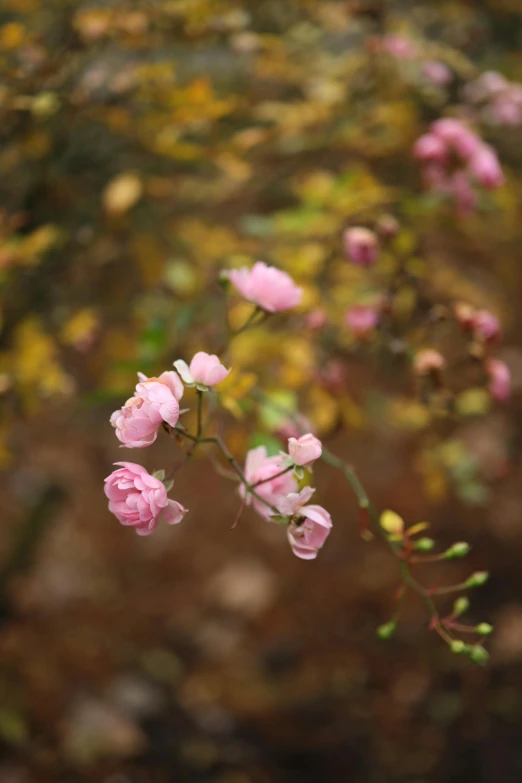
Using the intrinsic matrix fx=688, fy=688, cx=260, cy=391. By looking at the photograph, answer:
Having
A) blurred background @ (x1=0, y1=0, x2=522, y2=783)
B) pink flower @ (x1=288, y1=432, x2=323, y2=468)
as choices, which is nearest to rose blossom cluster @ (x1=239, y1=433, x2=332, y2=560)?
pink flower @ (x1=288, y1=432, x2=323, y2=468)

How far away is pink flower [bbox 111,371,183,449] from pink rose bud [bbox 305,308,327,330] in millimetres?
493

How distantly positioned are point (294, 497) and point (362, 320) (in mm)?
476

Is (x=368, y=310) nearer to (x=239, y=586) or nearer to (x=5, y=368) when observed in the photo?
(x=5, y=368)

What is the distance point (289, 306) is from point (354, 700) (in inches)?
49.9

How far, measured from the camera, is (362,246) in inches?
35.5

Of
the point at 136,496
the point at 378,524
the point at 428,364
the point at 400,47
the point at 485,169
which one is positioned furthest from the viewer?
the point at 400,47

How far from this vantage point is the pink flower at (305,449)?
518 mm

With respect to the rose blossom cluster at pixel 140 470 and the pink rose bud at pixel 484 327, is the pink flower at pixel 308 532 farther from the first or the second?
the pink rose bud at pixel 484 327

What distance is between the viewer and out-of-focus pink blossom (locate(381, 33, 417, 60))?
1.09 metres

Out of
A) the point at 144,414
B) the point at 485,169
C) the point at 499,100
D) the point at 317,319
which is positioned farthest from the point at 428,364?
the point at 499,100

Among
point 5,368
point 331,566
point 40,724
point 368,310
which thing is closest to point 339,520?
point 331,566

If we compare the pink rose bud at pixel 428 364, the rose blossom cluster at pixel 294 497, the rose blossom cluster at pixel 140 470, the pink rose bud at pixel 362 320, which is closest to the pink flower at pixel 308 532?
the rose blossom cluster at pixel 294 497

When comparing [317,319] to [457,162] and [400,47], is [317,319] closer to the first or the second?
[457,162]

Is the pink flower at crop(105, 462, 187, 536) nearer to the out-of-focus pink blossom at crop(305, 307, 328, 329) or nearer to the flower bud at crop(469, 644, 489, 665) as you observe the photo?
the flower bud at crop(469, 644, 489, 665)
